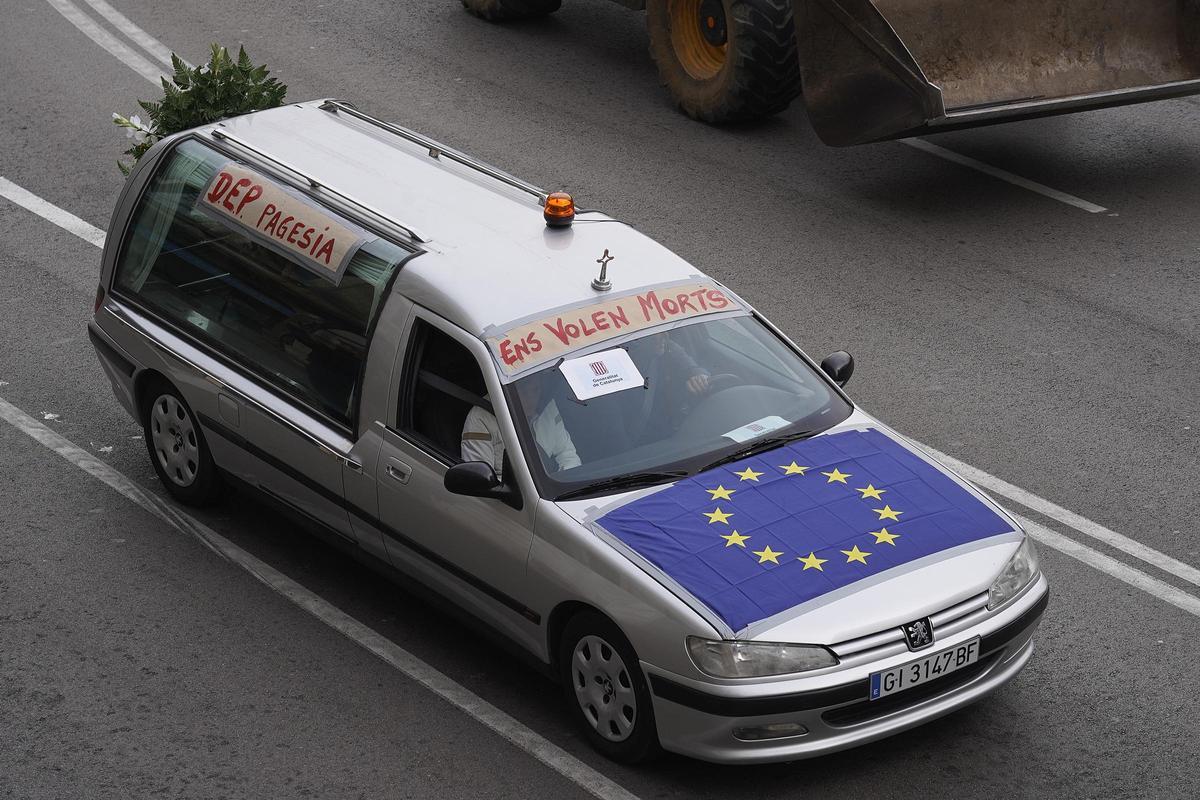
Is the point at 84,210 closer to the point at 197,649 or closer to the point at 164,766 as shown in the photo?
the point at 197,649

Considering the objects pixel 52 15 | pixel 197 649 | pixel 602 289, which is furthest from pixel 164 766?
pixel 52 15

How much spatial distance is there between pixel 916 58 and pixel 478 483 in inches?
270

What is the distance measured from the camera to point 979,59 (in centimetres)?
1188

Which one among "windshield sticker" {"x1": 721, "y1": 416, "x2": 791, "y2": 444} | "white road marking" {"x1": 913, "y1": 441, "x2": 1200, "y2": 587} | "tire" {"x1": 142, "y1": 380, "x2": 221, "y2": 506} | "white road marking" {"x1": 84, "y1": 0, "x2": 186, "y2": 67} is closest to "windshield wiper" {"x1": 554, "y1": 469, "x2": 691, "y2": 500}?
"windshield sticker" {"x1": 721, "y1": 416, "x2": 791, "y2": 444}

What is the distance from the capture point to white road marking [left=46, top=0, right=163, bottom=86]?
13328 mm

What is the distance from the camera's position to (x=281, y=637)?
22.4 feet

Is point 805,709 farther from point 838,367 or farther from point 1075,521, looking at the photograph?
point 1075,521

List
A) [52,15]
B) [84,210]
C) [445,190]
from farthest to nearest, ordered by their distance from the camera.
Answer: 1. [52,15]
2. [84,210]
3. [445,190]

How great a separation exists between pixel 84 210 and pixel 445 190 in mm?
4550

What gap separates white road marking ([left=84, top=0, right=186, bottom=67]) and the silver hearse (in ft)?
20.8

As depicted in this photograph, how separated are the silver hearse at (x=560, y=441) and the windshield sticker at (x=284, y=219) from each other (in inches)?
0.5

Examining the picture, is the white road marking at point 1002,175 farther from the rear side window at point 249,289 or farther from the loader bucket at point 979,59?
the rear side window at point 249,289

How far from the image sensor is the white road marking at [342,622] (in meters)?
5.97

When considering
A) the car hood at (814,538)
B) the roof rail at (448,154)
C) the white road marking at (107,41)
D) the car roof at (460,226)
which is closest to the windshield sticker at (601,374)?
the car roof at (460,226)
